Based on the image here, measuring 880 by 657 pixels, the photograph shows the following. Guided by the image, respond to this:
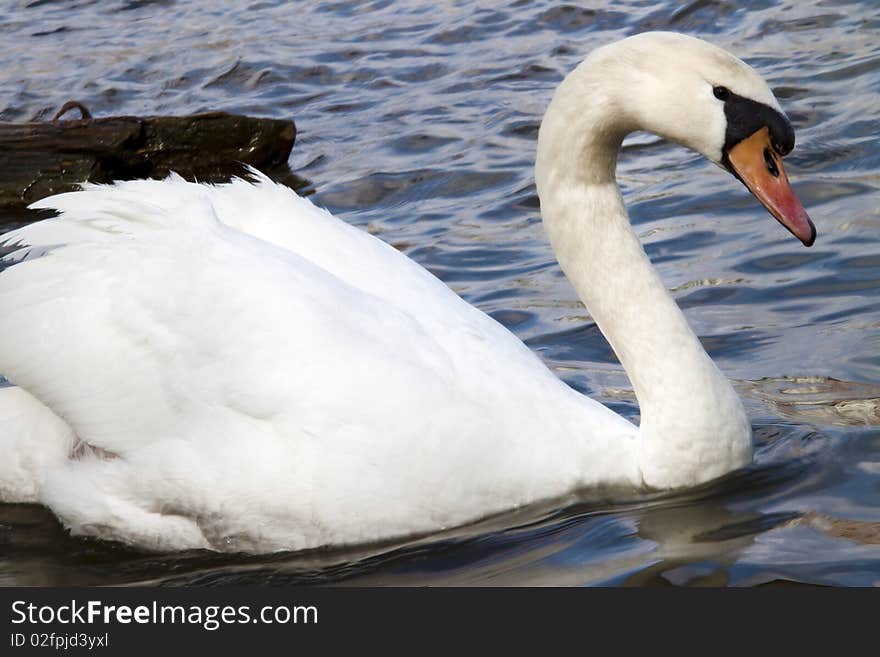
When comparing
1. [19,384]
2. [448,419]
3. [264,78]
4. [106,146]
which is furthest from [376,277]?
[264,78]

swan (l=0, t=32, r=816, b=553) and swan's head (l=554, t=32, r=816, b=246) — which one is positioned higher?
swan's head (l=554, t=32, r=816, b=246)

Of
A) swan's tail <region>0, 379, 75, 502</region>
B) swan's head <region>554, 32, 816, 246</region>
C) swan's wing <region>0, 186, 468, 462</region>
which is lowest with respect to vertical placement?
swan's tail <region>0, 379, 75, 502</region>

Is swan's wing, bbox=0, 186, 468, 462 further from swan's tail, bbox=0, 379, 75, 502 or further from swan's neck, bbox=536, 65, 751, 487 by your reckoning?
swan's neck, bbox=536, 65, 751, 487

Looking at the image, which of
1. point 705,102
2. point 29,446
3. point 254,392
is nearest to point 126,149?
point 29,446

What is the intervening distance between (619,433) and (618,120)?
986mm

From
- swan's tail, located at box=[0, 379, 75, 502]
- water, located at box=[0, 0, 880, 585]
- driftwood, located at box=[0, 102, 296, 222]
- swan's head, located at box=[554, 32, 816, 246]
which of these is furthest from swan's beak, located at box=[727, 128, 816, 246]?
driftwood, located at box=[0, 102, 296, 222]

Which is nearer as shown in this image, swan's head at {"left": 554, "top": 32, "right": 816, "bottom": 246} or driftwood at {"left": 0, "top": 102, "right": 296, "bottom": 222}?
swan's head at {"left": 554, "top": 32, "right": 816, "bottom": 246}

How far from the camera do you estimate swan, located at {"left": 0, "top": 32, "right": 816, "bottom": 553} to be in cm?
454

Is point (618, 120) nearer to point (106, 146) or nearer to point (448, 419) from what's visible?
point (448, 419)

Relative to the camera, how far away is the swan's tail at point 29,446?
5.02 m

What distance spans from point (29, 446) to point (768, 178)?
2543 millimetres

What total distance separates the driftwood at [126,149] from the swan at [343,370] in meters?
3.41

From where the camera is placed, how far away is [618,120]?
15.5ft

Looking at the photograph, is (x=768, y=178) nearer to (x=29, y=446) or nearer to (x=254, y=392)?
(x=254, y=392)
